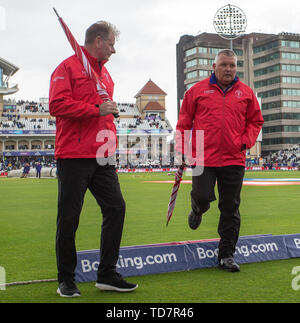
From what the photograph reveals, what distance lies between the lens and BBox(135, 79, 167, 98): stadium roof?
124m

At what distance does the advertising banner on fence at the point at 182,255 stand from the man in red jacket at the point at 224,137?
203mm

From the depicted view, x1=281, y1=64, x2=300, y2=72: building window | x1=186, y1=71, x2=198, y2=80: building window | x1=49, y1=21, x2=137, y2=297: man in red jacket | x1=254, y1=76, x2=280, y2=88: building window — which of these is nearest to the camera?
x1=49, y1=21, x2=137, y2=297: man in red jacket

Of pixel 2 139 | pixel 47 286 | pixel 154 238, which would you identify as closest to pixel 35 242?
pixel 154 238

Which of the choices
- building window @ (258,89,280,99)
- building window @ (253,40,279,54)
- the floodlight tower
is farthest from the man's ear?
building window @ (258,89,280,99)

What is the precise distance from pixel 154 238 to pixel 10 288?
10.4ft

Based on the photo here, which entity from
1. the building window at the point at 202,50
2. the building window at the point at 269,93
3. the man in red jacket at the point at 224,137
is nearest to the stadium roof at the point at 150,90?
the building window at the point at 202,50

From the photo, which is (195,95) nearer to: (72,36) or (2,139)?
(72,36)

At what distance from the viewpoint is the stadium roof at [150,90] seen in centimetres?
12381

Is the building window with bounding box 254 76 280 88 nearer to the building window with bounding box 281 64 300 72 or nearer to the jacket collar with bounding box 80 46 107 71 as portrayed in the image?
the building window with bounding box 281 64 300 72

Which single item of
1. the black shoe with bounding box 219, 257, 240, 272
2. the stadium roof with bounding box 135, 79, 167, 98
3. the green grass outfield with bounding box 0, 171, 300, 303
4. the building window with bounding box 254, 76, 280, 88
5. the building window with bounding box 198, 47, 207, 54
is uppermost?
the building window with bounding box 198, 47, 207, 54

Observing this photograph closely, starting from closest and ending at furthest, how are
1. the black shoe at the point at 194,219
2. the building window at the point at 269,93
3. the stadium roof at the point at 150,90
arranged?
1. the black shoe at the point at 194,219
2. the building window at the point at 269,93
3. the stadium roof at the point at 150,90

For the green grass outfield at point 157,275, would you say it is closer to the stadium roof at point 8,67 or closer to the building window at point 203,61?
the stadium roof at point 8,67

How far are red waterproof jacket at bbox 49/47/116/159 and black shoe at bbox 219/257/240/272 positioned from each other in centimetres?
173

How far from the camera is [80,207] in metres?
4.05
